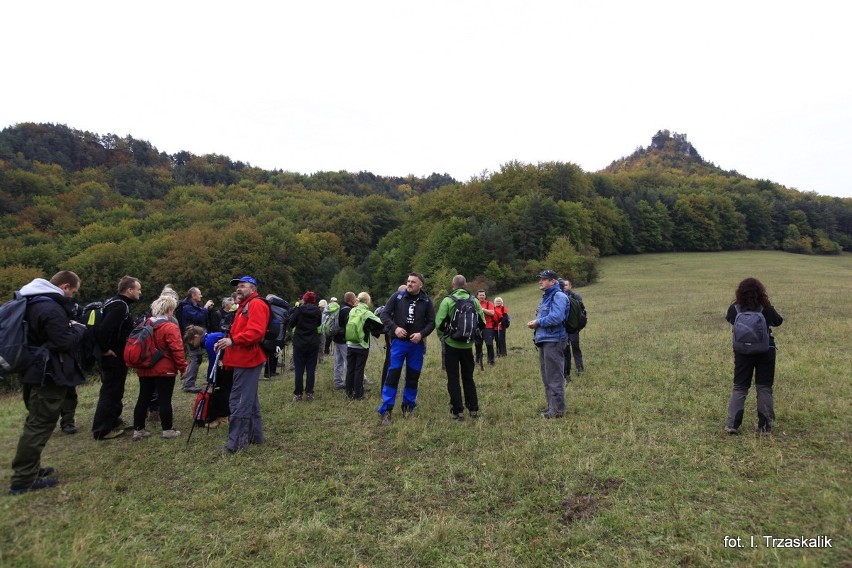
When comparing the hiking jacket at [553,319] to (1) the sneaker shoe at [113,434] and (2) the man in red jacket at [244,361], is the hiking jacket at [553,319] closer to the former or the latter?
(2) the man in red jacket at [244,361]

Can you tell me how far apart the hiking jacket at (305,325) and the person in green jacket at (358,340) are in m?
0.66

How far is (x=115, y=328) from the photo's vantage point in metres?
6.69

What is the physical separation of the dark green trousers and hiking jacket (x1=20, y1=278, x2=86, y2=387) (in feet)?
0.58

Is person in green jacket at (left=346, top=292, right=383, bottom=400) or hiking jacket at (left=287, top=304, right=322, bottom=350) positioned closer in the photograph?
person in green jacket at (left=346, top=292, right=383, bottom=400)

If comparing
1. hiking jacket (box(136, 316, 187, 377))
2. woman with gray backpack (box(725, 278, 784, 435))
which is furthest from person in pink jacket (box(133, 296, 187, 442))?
woman with gray backpack (box(725, 278, 784, 435))

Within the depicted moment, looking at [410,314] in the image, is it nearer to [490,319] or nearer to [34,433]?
[34,433]

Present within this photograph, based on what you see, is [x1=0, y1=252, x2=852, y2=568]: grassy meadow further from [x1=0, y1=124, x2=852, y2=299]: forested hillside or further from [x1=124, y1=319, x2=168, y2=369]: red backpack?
[x1=0, y1=124, x2=852, y2=299]: forested hillside

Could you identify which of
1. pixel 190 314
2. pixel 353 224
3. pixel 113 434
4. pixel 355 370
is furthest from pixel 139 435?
pixel 353 224

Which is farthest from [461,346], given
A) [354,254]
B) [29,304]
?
[354,254]

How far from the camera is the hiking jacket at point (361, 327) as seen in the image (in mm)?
8594

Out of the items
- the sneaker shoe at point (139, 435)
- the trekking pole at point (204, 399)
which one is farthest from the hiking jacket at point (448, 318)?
the sneaker shoe at point (139, 435)

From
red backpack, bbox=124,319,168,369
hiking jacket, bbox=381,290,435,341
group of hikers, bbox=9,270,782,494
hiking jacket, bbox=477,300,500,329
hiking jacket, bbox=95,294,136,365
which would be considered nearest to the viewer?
group of hikers, bbox=9,270,782,494

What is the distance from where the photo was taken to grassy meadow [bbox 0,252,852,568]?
385cm

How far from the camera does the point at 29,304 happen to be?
5008mm
